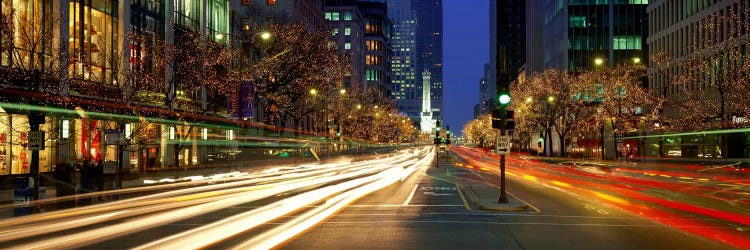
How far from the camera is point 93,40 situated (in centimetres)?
4144

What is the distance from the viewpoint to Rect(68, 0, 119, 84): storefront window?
1534 inches

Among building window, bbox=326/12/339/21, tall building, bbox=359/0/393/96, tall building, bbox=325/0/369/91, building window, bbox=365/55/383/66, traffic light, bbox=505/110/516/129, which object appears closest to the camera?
traffic light, bbox=505/110/516/129

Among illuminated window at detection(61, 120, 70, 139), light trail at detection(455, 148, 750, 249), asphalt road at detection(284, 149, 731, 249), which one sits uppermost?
illuminated window at detection(61, 120, 70, 139)

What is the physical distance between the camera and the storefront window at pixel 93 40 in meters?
39.0

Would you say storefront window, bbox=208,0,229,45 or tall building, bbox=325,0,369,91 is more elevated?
tall building, bbox=325,0,369,91

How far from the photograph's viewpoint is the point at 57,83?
30.3 m

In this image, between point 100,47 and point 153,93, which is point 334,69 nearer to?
point 153,93

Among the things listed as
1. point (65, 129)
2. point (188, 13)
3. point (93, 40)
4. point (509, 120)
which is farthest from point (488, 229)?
point (188, 13)

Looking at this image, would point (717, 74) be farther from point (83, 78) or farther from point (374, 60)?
point (374, 60)

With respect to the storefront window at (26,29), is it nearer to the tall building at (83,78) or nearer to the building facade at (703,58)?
the tall building at (83,78)

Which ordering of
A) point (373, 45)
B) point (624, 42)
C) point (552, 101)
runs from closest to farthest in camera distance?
point (552, 101), point (624, 42), point (373, 45)

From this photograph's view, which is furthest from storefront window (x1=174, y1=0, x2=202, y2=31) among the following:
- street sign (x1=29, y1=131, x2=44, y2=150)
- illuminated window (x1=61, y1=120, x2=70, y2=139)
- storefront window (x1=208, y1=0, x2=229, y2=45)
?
street sign (x1=29, y1=131, x2=44, y2=150)

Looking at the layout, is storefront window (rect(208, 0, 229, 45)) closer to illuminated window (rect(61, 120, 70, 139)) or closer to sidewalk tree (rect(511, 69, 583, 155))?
illuminated window (rect(61, 120, 70, 139))

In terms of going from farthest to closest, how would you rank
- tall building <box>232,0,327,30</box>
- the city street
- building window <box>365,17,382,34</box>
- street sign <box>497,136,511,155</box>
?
building window <box>365,17,382,34</box>
tall building <box>232,0,327,30</box>
street sign <box>497,136,511,155</box>
the city street
